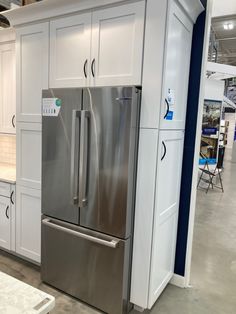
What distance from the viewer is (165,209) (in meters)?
2.17

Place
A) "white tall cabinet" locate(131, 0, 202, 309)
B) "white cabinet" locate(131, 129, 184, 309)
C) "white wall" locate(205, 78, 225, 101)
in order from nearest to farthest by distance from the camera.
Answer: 1. "white tall cabinet" locate(131, 0, 202, 309)
2. "white cabinet" locate(131, 129, 184, 309)
3. "white wall" locate(205, 78, 225, 101)

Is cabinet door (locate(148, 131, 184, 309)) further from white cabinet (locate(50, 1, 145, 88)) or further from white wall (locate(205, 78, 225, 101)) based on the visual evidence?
white wall (locate(205, 78, 225, 101))

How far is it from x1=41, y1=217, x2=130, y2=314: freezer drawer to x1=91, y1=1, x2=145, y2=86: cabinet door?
1265 mm

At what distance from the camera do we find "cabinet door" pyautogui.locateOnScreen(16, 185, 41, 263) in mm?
2600

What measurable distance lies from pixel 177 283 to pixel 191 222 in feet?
2.15

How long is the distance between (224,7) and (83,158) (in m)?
3.01

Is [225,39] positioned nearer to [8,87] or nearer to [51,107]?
[8,87]

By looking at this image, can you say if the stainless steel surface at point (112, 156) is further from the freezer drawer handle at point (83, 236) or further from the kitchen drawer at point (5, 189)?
the kitchen drawer at point (5, 189)

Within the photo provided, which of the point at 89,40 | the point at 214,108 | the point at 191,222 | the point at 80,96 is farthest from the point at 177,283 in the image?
the point at 214,108

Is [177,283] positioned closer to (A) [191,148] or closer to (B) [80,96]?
(A) [191,148]

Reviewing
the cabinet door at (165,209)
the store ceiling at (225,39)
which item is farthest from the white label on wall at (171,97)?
the store ceiling at (225,39)

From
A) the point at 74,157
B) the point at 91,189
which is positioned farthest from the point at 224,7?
the point at 91,189

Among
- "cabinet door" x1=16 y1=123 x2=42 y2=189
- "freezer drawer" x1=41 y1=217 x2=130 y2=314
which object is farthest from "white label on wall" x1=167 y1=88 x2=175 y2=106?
"cabinet door" x1=16 y1=123 x2=42 y2=189

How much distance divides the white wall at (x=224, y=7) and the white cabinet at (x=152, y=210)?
2.26 m
